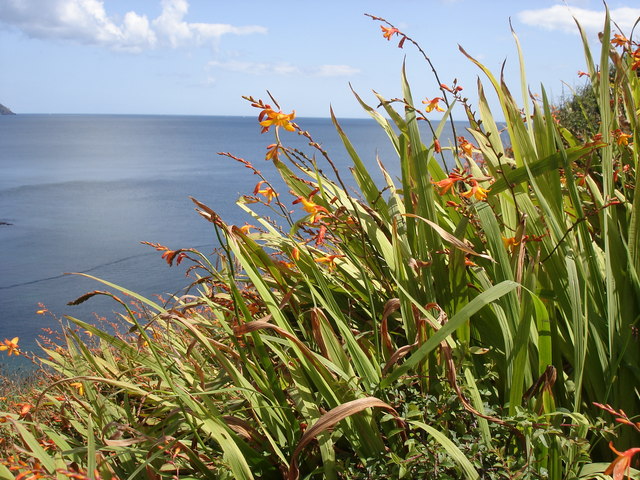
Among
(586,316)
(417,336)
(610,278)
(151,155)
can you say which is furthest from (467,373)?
(151,155)

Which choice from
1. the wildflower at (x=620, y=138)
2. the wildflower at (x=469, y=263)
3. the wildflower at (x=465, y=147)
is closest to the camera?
the wildflower at (x=469, y=263)

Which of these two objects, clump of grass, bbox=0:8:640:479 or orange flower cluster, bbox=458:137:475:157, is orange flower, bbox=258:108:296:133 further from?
orange flower cluster, bbox=458:137:475:157

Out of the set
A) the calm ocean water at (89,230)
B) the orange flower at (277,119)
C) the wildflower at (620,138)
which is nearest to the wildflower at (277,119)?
the orange flower at (277,119)

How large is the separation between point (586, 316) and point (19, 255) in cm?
1044

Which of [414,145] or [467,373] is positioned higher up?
[414,145]

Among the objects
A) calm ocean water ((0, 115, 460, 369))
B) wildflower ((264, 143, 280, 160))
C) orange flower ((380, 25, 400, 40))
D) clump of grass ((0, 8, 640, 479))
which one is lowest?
calm ocean water ((0, 115, 460, 369))

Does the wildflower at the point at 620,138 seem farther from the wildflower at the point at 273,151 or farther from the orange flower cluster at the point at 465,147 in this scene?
the wildflower at the point at 273,151

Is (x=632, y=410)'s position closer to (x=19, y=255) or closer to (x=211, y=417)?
(x=211, y=417)

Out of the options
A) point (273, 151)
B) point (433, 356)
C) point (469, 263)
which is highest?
point (273, 151)

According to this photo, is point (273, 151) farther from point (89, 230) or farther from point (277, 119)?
point (89, 230)

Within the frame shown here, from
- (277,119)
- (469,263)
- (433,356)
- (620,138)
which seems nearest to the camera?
(433,356)

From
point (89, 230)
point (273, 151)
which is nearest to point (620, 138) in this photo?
point (273, 151)

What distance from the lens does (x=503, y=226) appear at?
5.63 ft

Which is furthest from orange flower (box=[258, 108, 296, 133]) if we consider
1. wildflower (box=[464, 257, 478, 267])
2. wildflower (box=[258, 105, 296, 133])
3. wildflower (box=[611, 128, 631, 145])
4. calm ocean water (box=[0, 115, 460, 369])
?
wildflower (box=[611, 128, 631, 145])
